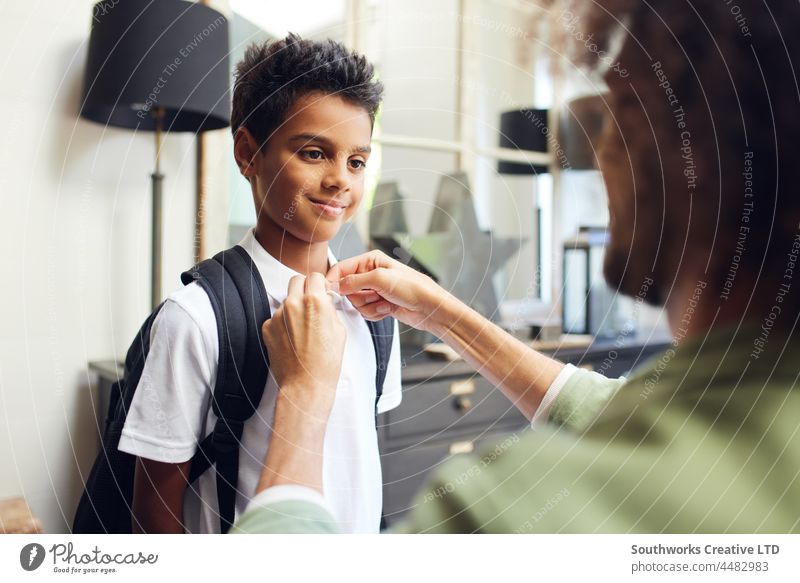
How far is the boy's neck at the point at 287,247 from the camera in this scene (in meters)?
0.56

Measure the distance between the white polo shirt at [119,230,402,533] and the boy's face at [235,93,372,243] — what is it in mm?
35

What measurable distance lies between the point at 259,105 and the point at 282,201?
8 centimetres

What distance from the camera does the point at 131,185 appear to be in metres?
0.61

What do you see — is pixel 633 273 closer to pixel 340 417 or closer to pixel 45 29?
pixel 340 417

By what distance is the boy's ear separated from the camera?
55 cm

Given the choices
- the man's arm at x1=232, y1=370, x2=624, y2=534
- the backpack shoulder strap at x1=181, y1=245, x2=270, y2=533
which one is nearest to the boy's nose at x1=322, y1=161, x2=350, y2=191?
the backpack shoulder strap at x1=181, y1=245, x2=270, y2=533

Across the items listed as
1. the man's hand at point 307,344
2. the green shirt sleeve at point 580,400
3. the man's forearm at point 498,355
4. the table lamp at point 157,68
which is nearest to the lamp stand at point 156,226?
the table lamp at point 157,68

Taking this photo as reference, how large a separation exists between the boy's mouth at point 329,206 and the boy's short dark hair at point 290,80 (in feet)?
0.23

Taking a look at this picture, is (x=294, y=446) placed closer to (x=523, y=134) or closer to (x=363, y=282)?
(x=363, y=282)

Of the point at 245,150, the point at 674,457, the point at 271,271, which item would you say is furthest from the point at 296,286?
the point at 674,457

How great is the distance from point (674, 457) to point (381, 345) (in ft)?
1.05

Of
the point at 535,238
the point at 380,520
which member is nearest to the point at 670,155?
the point at 535,238

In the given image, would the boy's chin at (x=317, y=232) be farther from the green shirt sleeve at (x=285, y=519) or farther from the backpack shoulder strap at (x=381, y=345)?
the green shirt sleeve at (x=285, y=519)

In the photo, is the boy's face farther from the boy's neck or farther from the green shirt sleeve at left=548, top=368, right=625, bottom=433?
the green shirt sleeve at left=548, top=368, right=625, bottom=433
